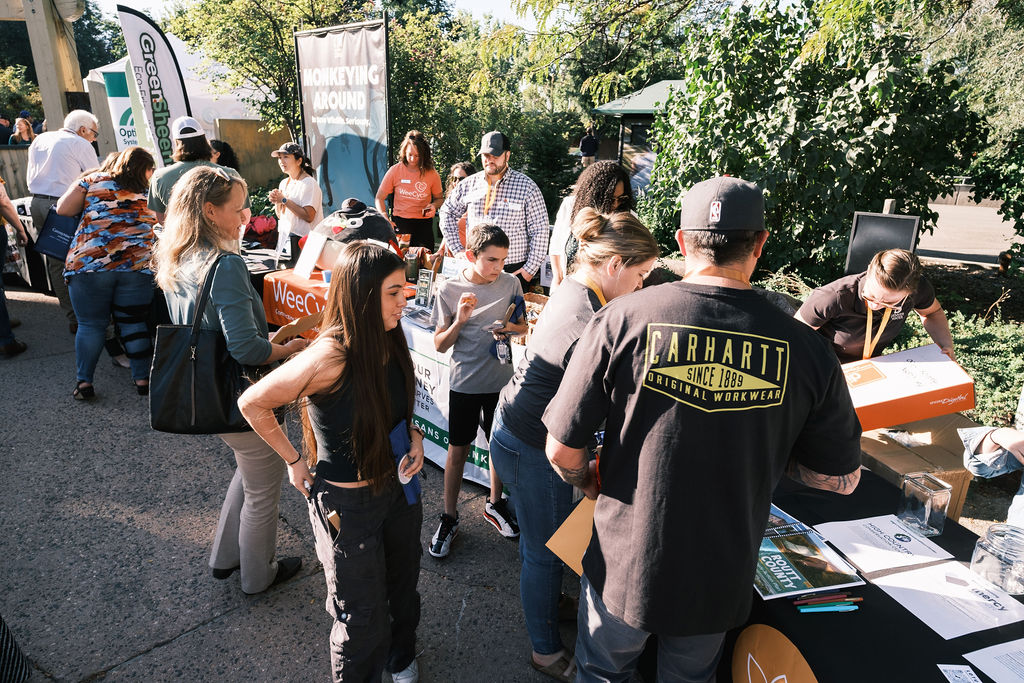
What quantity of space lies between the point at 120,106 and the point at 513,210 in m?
7.37

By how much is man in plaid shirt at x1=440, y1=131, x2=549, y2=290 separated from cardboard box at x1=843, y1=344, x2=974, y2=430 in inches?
90.4

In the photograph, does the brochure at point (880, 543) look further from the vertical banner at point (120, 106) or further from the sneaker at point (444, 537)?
the vertical banner at point (120, 106)

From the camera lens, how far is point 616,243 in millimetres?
2000

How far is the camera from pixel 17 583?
2.74 m

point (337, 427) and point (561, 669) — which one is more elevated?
point (337, 427)

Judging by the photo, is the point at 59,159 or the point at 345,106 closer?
the point at 59,159

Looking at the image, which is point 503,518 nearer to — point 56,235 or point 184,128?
point 184,128

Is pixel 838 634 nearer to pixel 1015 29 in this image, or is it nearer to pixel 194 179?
pixel 194 179

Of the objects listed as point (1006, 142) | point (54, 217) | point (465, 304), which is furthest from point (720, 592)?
point (1006, 142)

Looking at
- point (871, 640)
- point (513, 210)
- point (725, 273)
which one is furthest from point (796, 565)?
point (513, 210)

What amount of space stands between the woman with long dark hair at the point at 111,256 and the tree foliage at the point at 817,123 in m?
4.89

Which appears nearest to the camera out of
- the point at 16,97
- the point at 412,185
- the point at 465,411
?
the point at 465,411

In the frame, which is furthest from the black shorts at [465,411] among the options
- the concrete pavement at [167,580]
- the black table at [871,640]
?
the black table at [871,640]

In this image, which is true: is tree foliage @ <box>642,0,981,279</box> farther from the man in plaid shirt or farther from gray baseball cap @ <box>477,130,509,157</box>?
gray baseball cap @ <box>477,130,509,157</box>
